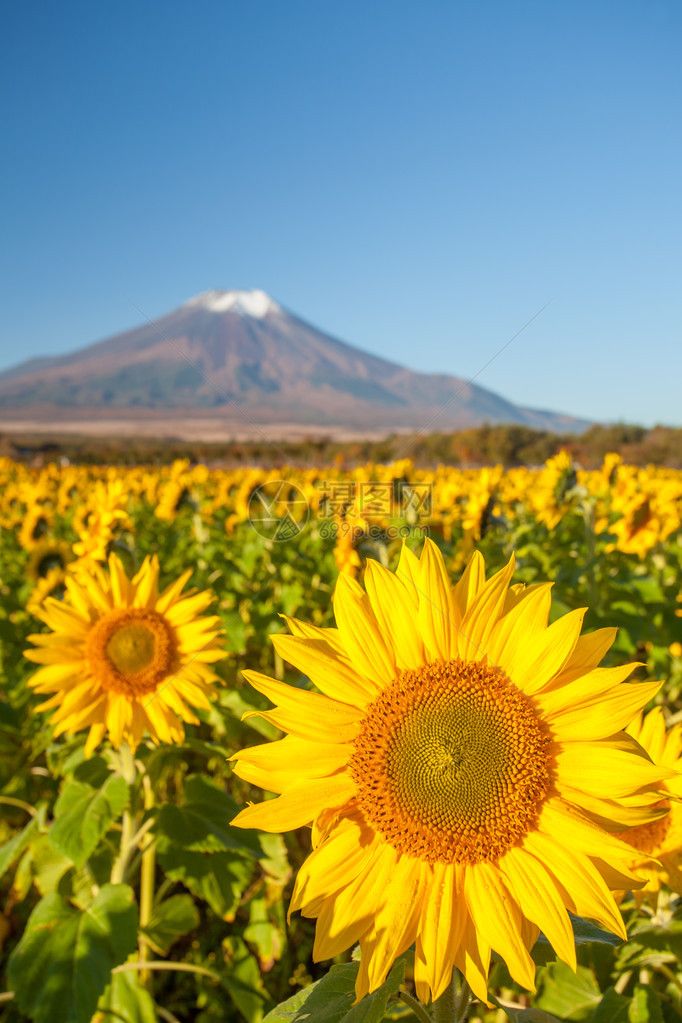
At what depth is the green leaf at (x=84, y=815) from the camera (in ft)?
7.47

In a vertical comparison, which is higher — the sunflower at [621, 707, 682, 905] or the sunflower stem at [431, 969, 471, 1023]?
the sunflower at [621, 707, 682, 905]

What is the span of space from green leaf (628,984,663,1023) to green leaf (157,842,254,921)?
145 centimetres

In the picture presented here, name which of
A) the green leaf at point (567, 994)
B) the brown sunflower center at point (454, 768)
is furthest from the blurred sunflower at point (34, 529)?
the brown sunflower center at point (454, 768)

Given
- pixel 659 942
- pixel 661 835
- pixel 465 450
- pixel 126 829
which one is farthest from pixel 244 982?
pixel 465 450

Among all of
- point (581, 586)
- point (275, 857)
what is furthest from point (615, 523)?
point (275, 857)

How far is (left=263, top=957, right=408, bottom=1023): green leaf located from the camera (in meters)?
1.18

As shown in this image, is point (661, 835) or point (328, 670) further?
point (661, 835)

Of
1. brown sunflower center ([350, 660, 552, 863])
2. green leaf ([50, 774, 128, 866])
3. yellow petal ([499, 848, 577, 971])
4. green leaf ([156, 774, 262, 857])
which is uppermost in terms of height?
brown sunflower center ([350, 660, 552, 863])

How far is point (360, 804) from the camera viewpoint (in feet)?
4.34

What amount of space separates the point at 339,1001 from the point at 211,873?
5.02 ft

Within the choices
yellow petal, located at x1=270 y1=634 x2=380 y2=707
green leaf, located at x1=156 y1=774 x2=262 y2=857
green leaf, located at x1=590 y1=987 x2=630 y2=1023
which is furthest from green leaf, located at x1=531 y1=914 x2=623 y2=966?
green leaf, located at x1=156 y1=774 x2=262 y2=857

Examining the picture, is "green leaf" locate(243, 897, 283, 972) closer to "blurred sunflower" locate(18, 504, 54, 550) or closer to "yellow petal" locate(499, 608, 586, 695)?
"yellow petal" locate(499, 608, 586, 695)

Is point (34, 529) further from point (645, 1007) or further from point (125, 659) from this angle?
point (645, 1007)

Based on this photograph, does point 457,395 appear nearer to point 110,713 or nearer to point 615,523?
point 110,713
